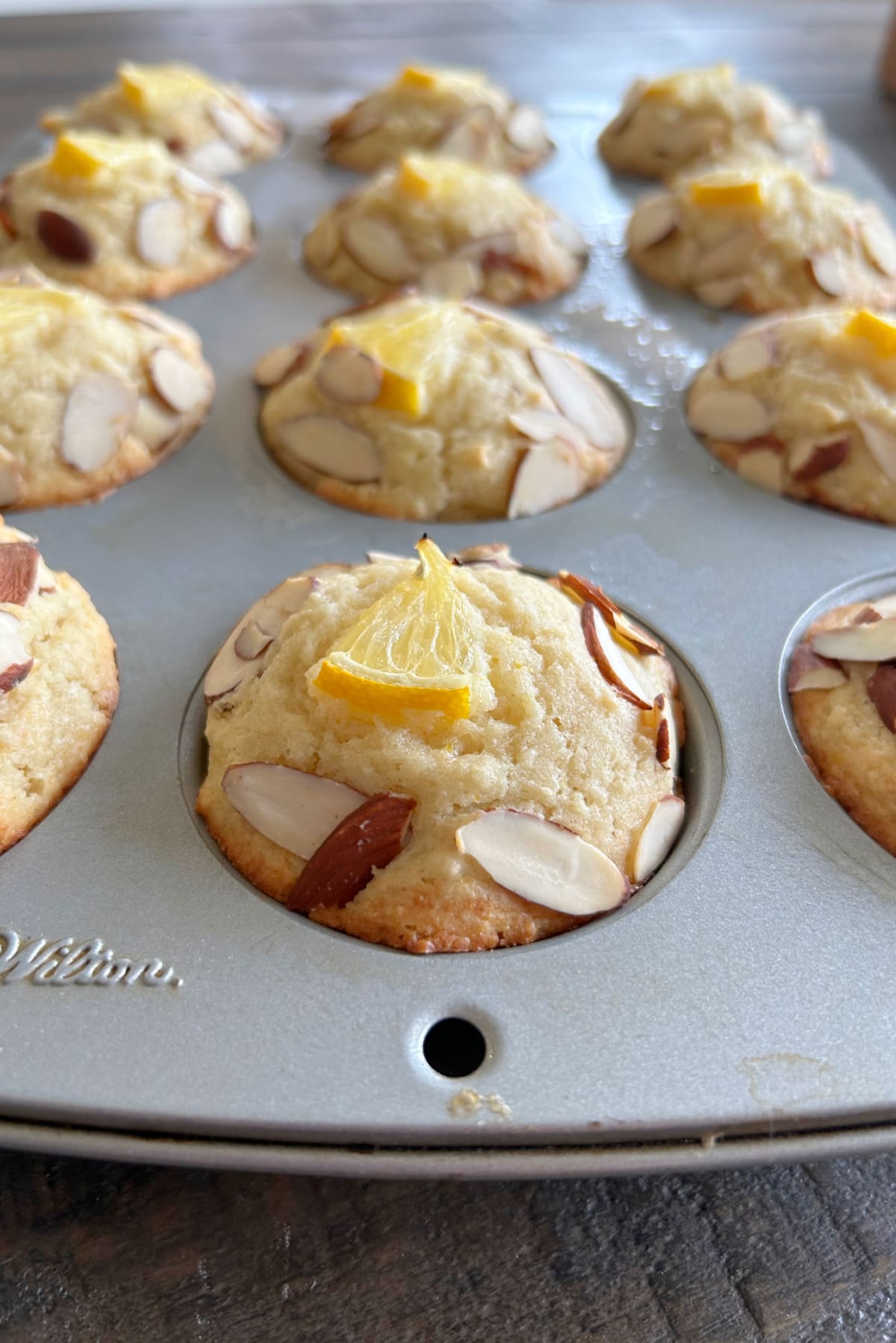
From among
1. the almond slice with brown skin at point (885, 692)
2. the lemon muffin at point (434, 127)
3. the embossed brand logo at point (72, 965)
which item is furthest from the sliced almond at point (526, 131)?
the embossed brand logo at point (72, 965)

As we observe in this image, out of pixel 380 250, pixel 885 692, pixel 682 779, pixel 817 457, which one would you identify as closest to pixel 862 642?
pixel 885 692

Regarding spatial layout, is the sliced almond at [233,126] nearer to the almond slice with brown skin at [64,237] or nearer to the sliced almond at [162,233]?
the sliced almond at [162,233]

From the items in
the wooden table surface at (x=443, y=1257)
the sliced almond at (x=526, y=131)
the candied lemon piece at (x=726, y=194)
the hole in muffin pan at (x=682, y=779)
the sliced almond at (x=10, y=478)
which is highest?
the candied lemon piece at (x=726, y=194)

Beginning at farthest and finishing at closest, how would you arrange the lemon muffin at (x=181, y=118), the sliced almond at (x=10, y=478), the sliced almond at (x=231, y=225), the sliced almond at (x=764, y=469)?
the lemon muffin at (x=181, y=118) → the sliced almond at (x=231, y=225) → the sliced almond at (x=764, y=469) → the sliced almond at (x=10, y=478)

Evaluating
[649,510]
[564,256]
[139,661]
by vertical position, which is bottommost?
[139,661]

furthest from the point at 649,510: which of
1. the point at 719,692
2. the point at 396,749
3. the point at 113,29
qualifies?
the point at 113,29

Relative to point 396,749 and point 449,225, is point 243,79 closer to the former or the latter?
point 449,225

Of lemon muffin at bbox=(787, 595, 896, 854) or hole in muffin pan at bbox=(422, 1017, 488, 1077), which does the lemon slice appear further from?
lemon muffin at bbox=(787, 595, 896, 854)

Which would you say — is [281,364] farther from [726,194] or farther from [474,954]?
[474,954]
